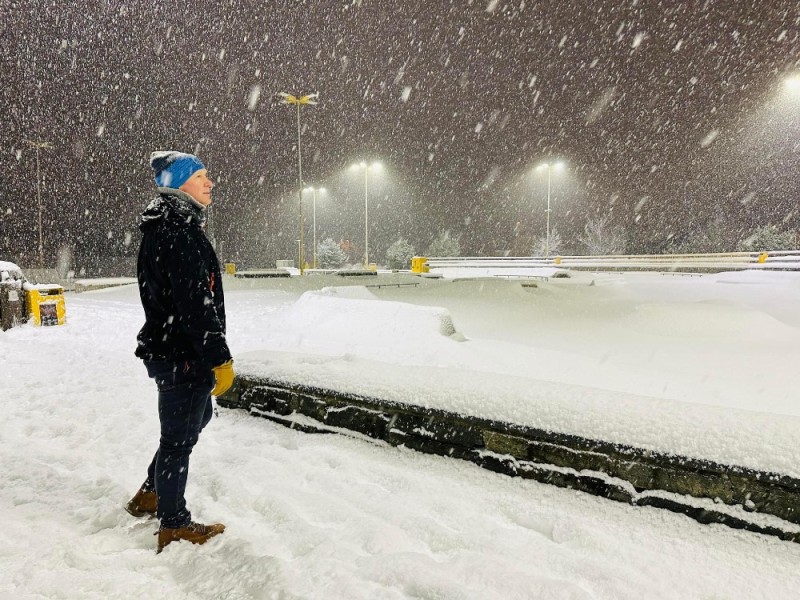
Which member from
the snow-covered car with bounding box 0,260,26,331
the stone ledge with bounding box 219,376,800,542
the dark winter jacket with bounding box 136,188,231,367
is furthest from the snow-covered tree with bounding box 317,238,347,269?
the dark winter jacket with bounding box 136,188,231,367

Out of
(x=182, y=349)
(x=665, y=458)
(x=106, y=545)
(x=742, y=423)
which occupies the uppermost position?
(x=182, y=349)

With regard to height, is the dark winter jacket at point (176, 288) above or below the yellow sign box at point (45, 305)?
above

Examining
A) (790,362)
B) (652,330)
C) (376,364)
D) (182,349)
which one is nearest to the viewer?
(182,349)

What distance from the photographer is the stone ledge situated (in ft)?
8.14

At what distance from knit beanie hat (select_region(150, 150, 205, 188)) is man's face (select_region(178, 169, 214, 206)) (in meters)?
0.02

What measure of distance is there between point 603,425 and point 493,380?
37.1 inches

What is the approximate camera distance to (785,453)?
2.46 m

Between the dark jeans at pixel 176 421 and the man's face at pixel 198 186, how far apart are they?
90 centimetres

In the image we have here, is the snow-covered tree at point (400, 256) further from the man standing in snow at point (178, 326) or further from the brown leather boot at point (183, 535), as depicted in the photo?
the brown leather boot at point (183, 535)

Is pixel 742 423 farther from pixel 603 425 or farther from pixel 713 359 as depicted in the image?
pixel 713 359

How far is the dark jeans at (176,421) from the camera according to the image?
2529mm

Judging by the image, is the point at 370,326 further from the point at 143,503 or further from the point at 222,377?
the point at 222,377

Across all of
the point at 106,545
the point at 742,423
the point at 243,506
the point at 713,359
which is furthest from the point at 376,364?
the point at 713,359

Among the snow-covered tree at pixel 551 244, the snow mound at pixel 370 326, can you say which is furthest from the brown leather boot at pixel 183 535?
the snow-covered tree at pixel 551 244
